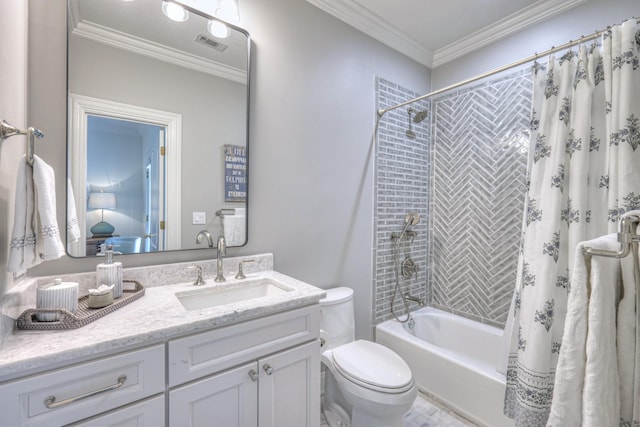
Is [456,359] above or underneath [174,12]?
underneath

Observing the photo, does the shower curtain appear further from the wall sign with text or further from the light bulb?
the light bulb

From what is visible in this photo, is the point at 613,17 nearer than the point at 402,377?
No

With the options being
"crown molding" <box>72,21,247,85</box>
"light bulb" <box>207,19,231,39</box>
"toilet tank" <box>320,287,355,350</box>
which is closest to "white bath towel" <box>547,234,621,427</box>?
"toilet tank" <box>320,287,355,350</box>

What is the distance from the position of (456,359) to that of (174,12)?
2465 mm

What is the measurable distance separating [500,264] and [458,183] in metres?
0.71

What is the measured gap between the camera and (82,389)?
77 cm

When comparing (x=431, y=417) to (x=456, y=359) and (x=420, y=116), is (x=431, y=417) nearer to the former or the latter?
(x=456, y=359)

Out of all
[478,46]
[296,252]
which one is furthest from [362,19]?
[296,252]

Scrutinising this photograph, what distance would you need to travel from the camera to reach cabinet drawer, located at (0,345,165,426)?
0.70 meters

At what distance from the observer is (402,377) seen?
4.51 ft

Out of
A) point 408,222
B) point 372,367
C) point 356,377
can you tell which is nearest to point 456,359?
point 372,367

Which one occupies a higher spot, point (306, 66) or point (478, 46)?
point (478, 46)

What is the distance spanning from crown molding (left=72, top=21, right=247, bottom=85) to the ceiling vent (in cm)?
8

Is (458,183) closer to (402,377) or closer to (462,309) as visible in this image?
(462,309)
